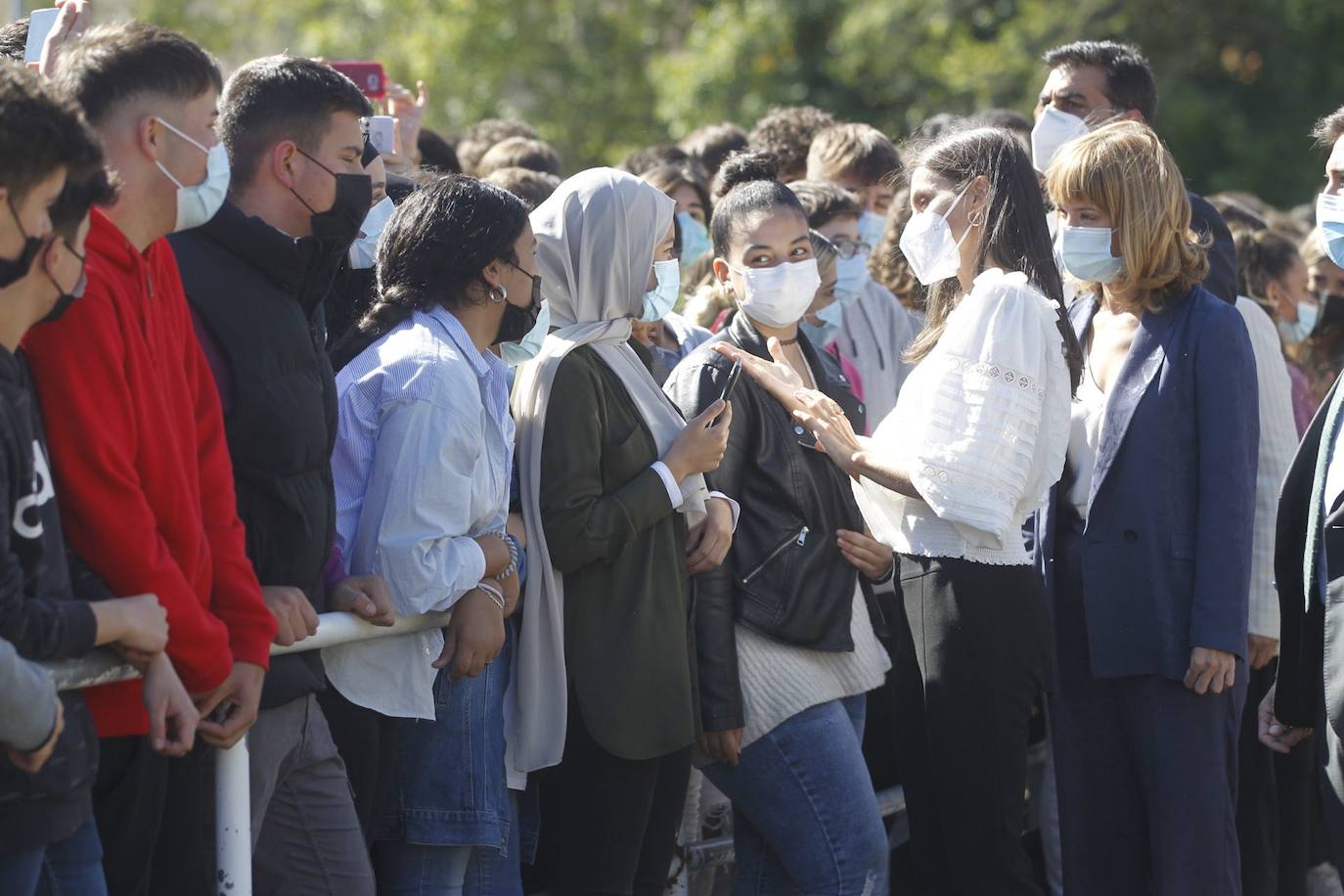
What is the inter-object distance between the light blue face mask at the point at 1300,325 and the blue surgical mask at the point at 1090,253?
2903 mm

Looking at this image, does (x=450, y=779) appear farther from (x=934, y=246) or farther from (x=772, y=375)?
(x=934, y=246)

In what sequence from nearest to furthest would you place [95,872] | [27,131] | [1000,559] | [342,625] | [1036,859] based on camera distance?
[27,131]
[95,872]
[342,625]
[1000,559]
[1036,859]

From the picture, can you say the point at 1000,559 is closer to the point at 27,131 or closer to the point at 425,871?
the point at 425,871

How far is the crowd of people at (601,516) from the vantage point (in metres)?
2.57

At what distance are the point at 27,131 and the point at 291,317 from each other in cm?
79

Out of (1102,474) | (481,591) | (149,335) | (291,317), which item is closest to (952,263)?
(1102,474)

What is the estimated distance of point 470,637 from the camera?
334 centimetres

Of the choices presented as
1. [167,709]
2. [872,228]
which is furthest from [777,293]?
[167,709]

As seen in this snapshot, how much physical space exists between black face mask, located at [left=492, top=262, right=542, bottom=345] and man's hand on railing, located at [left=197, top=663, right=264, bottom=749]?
1100 millimetres

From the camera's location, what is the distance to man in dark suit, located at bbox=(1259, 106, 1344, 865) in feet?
11.9

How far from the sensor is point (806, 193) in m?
5.68

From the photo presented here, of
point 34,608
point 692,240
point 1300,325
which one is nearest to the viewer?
point 34,608

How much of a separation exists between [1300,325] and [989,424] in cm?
353

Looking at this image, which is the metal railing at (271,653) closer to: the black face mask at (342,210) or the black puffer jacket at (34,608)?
the black puffer jacket at (34,608)
